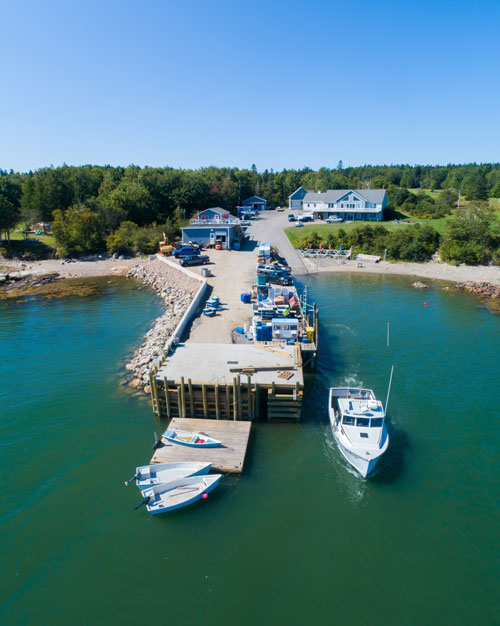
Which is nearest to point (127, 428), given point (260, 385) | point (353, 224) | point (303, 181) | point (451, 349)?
point (260, 385)

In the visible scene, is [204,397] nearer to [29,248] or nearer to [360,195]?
[29,248]

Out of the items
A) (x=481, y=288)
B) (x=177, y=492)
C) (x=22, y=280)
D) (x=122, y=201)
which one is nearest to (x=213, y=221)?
(x=122, y=201)

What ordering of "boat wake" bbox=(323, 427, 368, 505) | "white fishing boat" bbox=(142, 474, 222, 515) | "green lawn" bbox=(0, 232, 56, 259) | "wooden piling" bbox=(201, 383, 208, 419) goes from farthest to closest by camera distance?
"green lawn" bbox=(0, 232, 56, 259) < "wooden piling" bbox=(201, 383, 208, 419) < "boat wake" bbox=(323, 427, 368, 505) < "white fishing boat" bbox=(142, 474, 222, 515)

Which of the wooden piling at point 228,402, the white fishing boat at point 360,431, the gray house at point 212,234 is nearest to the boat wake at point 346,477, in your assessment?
the white fishing boat at point 360,431

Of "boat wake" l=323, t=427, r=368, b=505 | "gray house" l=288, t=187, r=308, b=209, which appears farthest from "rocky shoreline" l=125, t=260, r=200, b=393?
"gray house" l=288, t=187, r=308, b=209

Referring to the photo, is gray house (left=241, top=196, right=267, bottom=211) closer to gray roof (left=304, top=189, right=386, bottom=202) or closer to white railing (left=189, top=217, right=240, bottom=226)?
gray roof (left=304, top=189, right=386, bottom=202)

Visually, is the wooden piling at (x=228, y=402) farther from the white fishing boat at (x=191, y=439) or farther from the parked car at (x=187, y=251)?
the parked car at (x=187, y=251)
